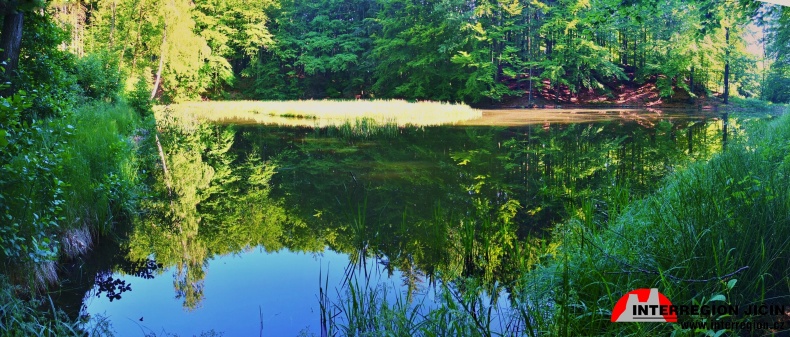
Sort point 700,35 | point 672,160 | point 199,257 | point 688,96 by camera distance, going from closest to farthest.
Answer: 1. point 199,257
2. point 700,35
3. point 672,160
4. point 688,96

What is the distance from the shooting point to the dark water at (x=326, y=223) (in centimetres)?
378

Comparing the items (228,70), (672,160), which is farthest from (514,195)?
(228,70)

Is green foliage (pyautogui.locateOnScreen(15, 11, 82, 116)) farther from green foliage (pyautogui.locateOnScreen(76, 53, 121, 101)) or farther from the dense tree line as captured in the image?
the dense tree line

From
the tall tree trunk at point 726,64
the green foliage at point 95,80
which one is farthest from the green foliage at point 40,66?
the tall tree trunk at point 726,64

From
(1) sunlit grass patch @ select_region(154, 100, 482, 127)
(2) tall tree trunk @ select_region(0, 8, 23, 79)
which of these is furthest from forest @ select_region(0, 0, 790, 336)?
(1) sunlit grass patch @ select_region(154, 100, 482, 127)

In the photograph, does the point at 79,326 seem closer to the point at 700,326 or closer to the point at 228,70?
the point at 700,326

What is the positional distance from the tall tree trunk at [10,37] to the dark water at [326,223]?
181 centimetres

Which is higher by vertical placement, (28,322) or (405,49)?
(405,49)

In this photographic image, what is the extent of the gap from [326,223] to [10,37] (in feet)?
11.1

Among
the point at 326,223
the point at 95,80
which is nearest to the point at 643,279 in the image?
the point at 326,223

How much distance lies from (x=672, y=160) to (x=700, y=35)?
3.51m

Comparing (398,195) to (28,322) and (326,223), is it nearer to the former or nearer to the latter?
(326,223)

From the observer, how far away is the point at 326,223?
19.6ft

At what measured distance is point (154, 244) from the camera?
5.01m
